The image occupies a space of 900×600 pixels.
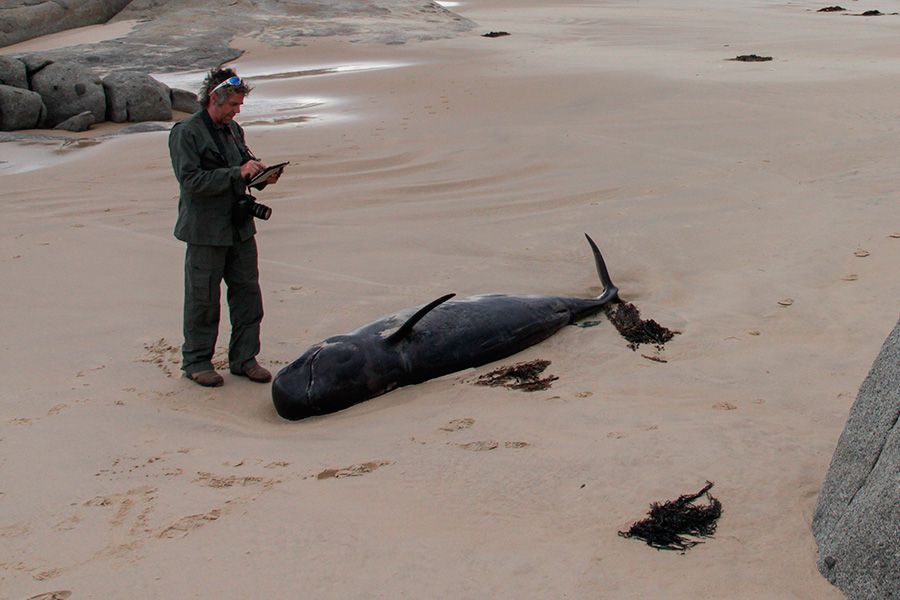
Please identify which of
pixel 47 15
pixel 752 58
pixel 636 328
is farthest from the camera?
pixel 47 15

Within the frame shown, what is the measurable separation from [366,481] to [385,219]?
4.91 meters

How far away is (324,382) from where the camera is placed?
17.1ft

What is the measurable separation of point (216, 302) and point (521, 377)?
180 centimetres

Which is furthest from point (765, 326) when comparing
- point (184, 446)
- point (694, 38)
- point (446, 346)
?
point (694, 38)

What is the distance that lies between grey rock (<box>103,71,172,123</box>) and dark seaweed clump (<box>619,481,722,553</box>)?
12.8 metres

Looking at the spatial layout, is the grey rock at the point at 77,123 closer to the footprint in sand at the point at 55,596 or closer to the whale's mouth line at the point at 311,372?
the whale's mouth line at the point at 311,372

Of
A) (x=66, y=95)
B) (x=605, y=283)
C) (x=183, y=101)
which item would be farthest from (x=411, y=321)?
(x=183, y=101)

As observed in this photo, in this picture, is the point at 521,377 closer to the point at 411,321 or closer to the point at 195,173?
the point at 411,321

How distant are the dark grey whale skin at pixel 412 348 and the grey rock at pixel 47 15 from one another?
20.2 m

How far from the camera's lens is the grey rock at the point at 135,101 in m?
14.7

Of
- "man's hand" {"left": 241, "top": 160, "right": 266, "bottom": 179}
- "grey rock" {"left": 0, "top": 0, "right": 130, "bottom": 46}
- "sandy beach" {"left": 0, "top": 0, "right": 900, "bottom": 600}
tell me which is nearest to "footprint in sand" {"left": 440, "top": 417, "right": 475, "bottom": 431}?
"sandy beach" {"left": 0, "top": 0, "right": 900, "bottom": 600}

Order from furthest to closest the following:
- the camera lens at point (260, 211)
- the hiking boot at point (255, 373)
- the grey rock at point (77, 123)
Answer: the grey rock at point (77, 123) → the hiking boot at point (255, 373) → the camera lens at point (260, 211)

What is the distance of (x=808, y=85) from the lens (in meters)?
12.7

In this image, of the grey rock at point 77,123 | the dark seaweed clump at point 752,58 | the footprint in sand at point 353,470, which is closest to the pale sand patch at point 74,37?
the grey rock at point 77,123
